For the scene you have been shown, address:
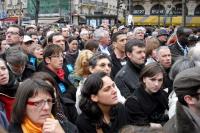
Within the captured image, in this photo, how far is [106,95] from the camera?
4.15 m

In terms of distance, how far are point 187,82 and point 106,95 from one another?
120 centimetres

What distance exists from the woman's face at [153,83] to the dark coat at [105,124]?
2.03 feet

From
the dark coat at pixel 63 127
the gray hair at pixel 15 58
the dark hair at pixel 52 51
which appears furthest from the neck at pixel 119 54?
the dark coat at pixel 63 127

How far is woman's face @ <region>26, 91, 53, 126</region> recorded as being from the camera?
3.31 metres

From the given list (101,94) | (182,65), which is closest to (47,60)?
(101,94)

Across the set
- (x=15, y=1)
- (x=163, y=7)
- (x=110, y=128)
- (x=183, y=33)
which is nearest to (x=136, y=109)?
(x=110, y=128)

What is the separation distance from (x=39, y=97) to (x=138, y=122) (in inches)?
59.7

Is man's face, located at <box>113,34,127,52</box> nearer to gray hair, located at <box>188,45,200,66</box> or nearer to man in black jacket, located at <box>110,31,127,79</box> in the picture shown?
man in black jacket, located at <box>110,31,127,79</box>

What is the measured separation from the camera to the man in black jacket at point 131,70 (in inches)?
221

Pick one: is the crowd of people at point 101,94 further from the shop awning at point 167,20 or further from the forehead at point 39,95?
the shop awning at point 167,20

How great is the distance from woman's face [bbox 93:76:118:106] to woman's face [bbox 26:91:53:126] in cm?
89

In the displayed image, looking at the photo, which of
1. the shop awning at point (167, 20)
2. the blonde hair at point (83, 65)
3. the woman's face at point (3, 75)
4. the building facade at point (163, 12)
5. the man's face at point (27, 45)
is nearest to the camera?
the woman's face at point (3, 75)

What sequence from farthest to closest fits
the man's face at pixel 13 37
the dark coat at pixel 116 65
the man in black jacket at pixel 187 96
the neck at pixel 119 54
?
the man's face at pixel 13 37, the neck at pixel 119 54, the dark coat at pixel 116 65, the man in black jacket at pixel 187 96

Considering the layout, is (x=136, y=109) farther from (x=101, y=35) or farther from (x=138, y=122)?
(x=101, y=35)
